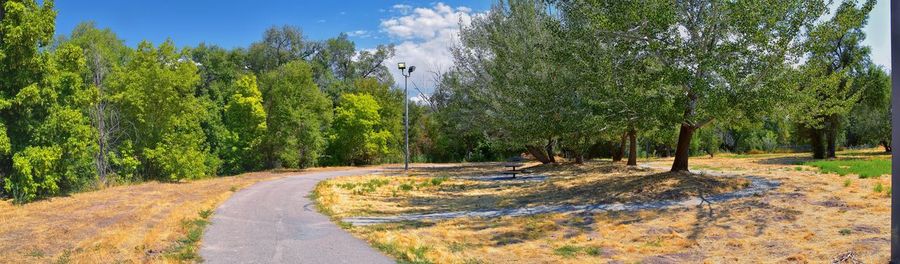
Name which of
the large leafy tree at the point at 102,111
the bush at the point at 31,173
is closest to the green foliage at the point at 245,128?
the large leafy tree at the point at 102,111

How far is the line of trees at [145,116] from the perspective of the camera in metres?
16.4

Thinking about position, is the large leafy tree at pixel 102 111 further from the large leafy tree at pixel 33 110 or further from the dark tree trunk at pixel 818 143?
the dark tree trunk at pixel 818 143

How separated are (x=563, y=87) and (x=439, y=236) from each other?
10.0 meters

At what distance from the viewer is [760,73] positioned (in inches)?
500

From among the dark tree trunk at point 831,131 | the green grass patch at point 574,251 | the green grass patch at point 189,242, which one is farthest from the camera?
the dark tree trunk at point 831,131

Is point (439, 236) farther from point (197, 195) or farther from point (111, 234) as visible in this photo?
point (197, 195)

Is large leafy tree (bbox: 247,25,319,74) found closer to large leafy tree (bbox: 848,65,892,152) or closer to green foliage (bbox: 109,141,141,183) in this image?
green foliage (bbox: 109,141,141,183)

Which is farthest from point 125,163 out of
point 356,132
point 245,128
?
point 356,132

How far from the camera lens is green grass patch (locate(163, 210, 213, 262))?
7.82 m

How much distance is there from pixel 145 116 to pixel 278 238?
19162 millimetres

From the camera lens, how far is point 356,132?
47.6 m

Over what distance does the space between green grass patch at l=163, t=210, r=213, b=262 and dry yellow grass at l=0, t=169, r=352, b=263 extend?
13cm

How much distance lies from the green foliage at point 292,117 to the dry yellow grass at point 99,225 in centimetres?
2165

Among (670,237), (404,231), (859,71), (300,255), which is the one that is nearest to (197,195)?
(404,231)
